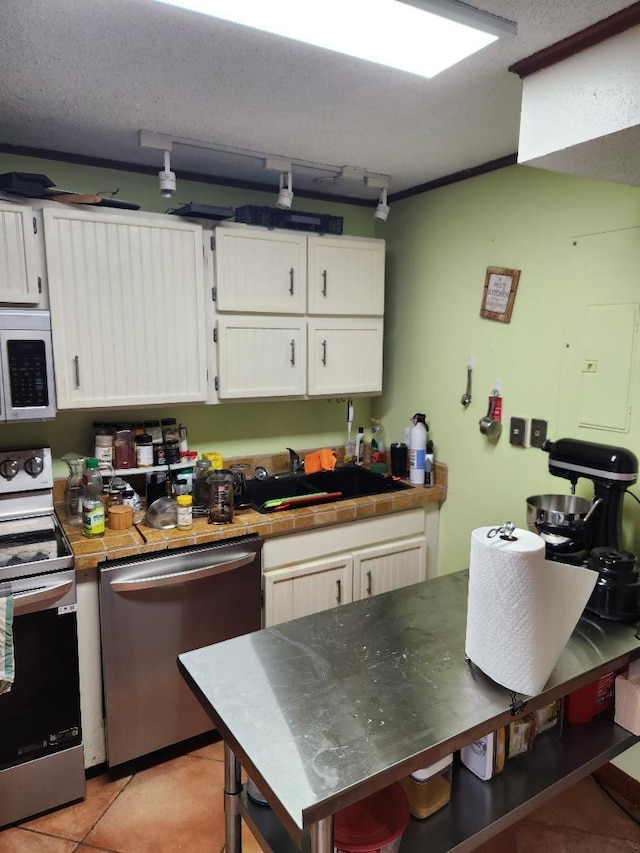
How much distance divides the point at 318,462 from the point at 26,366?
143 cm

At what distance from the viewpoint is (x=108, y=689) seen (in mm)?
1972

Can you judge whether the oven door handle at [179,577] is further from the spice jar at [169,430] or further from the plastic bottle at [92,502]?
the spice jar at [169,430]

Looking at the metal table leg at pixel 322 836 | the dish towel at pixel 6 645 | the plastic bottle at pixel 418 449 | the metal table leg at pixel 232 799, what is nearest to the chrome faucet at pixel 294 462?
the plastic bottle at pixel 418 449

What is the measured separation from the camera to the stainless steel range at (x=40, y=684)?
177cm

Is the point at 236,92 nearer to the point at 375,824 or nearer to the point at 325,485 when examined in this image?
the point at 325,485

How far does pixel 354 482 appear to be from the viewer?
9.95ft

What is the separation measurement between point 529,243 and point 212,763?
2.45 m

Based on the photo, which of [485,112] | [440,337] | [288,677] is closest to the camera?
[288,677]

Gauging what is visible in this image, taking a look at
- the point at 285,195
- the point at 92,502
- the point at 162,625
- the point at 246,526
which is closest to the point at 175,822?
the point at 162,625

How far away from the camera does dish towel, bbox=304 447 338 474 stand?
284cm

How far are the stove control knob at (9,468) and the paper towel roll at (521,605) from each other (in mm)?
1769

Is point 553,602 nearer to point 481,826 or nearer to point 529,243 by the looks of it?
point 481,826

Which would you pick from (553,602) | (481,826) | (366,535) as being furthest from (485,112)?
(481,826)

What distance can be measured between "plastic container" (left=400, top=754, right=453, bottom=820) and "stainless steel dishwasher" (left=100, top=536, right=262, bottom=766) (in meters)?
1.04
